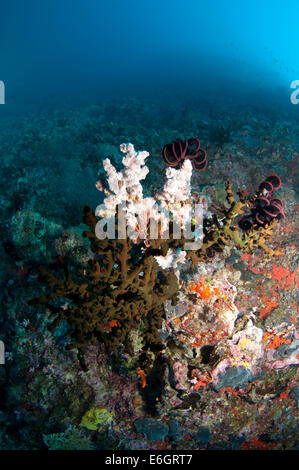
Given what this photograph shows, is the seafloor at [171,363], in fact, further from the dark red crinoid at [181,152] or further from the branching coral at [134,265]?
the dark red crinoid at [181,152]

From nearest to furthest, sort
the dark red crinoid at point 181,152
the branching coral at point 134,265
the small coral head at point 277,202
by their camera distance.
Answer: the branching coral at point 134,265 → the small coral head at point 277,202 → the dark red crinoid at point 181,152

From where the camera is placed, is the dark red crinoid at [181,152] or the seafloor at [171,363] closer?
the dark red crinoid at [181,152]

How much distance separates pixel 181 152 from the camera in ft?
12.5

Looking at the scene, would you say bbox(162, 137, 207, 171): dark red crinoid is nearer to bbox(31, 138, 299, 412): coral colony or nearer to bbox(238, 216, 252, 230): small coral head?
bbox(31, 138, 299, 412): coral colony

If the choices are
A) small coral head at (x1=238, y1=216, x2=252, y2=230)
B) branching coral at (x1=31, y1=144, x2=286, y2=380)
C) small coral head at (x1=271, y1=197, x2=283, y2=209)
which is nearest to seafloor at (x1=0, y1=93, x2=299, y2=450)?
branching coral at (x1=31, y1=144, x2=286, y2=380)

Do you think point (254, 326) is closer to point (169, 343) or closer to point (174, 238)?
point (169, 343)

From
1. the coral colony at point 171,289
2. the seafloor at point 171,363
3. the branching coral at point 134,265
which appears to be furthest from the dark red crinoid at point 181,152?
the seafloor at point 171,363

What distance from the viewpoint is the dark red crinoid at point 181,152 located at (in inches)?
150

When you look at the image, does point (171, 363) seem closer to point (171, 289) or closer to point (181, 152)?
point (171, 289)

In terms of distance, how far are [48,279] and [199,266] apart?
8.02ft

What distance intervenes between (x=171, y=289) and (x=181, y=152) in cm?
204

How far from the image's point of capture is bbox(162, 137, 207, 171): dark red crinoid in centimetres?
380

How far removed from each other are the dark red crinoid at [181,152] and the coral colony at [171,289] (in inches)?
0.6

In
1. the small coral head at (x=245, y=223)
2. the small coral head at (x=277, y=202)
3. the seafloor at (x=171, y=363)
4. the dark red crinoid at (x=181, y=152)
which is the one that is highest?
the dark red crinoid at (x=181, y=152)
